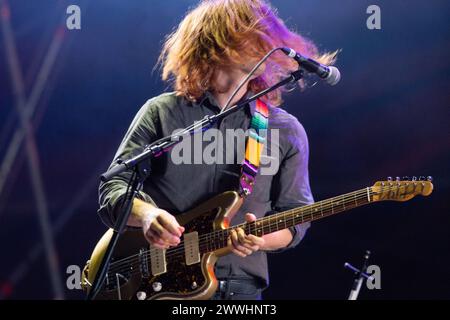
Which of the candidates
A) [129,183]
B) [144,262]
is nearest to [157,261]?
[144,262]

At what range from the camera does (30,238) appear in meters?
4.48

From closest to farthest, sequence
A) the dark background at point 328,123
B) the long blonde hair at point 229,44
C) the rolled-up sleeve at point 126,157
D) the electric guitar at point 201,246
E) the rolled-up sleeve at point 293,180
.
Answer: the electric guitar at point 201,246 → the rolled-up sleeve at point 126,157 → the rolled-up sleeve at point 293,180 → the long blonde hair at point 229,44 → the dark background at point 328,123

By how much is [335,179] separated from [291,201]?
148cm

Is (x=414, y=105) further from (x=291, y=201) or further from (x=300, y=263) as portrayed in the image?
(x=291, y=201)

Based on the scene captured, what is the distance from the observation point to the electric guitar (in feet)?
8.04

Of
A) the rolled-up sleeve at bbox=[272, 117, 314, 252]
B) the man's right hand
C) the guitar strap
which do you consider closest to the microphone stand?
the man's right hand

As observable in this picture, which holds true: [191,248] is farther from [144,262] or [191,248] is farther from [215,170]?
[215,170]

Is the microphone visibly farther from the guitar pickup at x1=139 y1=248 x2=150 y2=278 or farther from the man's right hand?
the guitar pickup at x1=139 y1=248 x2=150 y2=278

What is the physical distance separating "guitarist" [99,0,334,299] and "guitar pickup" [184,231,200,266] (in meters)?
0.10

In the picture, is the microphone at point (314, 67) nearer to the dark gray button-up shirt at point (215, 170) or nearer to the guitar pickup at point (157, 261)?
the dark gray button-up shirt at point (215, 170)

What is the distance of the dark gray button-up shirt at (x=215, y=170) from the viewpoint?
8.71 feet

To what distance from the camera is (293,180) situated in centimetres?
272

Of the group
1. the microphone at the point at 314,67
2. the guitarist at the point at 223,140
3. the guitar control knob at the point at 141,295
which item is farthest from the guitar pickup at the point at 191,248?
the microphone at the point at 314,67

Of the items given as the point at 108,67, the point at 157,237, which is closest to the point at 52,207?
the point at 108,67
